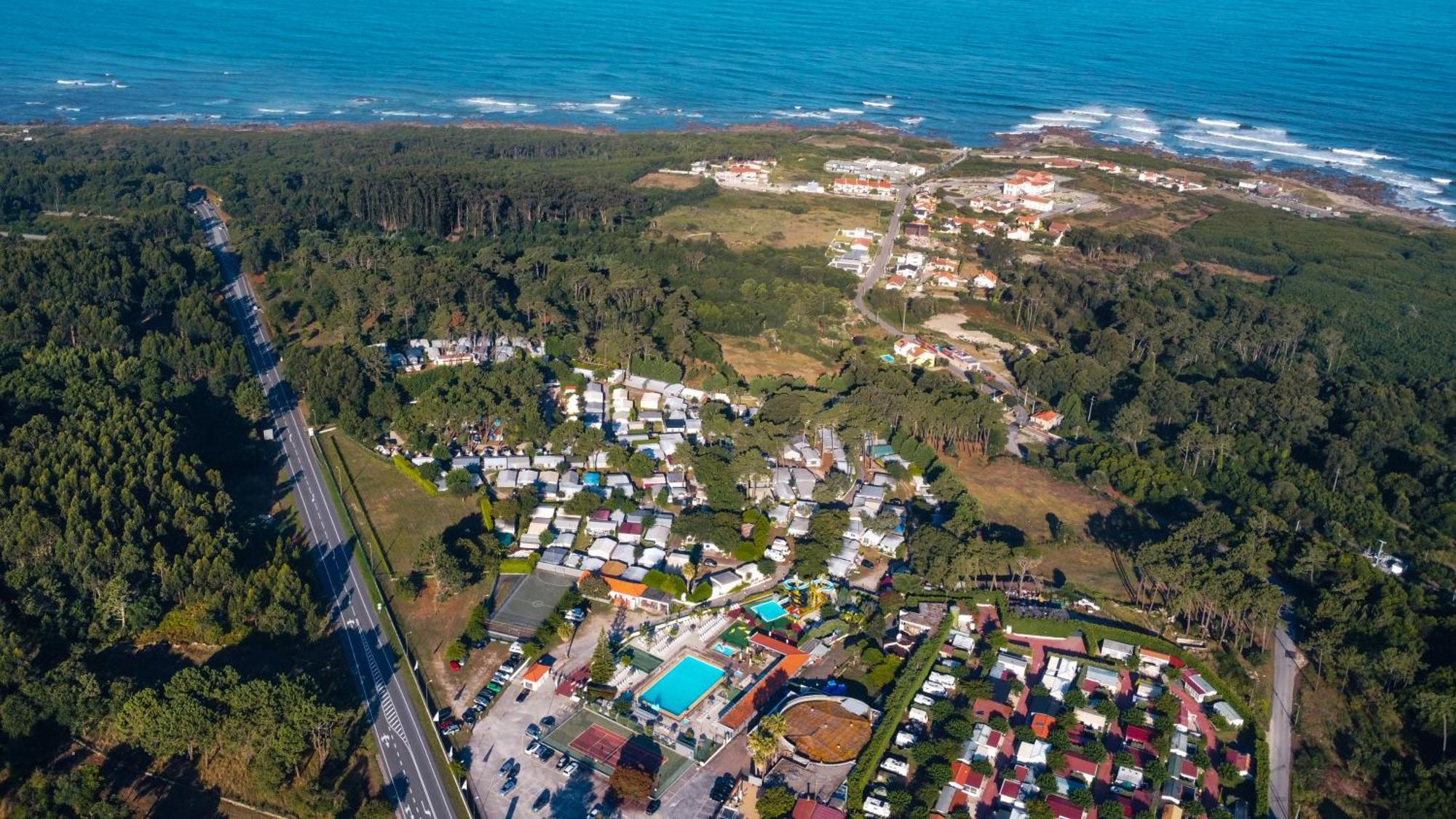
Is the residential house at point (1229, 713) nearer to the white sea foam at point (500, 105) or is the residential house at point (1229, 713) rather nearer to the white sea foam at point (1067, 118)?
the white sea foam at point (1067, 118)

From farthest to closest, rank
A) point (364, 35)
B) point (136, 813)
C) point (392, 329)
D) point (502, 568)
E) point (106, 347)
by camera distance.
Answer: point (364, 35)
point (392, 329)
point (106, 347)
point (502, 568)
point (136, 813)

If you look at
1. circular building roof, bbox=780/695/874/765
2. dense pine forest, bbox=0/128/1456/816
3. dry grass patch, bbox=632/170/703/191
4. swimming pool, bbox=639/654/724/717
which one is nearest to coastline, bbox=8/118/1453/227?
dense pine forest, bbox=0/128/1456/816

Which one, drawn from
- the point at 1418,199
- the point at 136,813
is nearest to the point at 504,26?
the point at 1418,199

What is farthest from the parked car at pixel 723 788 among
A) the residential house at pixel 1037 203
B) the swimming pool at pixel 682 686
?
the residential house at pixel 1037 203

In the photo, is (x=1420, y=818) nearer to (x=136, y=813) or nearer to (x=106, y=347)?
(x=136, y=813)

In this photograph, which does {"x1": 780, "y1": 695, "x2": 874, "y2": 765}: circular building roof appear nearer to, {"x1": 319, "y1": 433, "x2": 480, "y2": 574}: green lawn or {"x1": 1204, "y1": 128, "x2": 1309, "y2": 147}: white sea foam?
{"x1": 319, "y1": 433, "x2": 480, "y2": 574}: green lawn

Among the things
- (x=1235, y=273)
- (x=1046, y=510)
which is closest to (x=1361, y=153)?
(x=1235, y=273)

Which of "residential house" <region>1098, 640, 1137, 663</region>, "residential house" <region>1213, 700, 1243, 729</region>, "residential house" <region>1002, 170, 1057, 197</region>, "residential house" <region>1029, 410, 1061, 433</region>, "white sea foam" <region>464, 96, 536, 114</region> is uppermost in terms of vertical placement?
"white sea foam" <region>464, 96, 536, 114</region>
